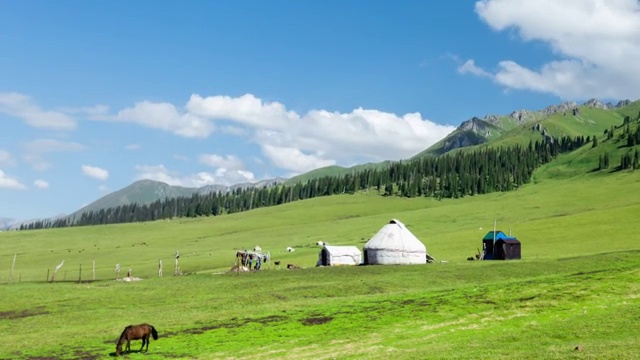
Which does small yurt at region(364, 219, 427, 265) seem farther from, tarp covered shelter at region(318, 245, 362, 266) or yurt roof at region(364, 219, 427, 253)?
tarp covered shelter at region(318, 245, 362, 266)

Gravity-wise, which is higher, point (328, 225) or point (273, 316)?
point (328, 225)

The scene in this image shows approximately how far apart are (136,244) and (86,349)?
10986 cm

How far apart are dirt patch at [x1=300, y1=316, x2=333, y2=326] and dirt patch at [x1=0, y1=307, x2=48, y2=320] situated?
1994 centimetres

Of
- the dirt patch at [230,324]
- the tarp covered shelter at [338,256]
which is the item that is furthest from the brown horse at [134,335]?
the tarp covered shelter at [338,256]

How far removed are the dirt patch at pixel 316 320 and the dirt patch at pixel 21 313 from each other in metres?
19.9

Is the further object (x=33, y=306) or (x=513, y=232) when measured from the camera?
(x=513, y=232)

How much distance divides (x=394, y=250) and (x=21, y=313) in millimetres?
38795

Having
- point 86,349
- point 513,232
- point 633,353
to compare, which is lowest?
point 86,349

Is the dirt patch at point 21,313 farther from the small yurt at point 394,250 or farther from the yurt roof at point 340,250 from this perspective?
the yurt roof at point 340,250

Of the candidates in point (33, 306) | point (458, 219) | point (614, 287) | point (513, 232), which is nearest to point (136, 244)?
point (458, 219)

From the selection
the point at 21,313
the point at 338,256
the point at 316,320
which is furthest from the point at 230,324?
the point at 338,256

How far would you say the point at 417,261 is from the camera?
216 feet

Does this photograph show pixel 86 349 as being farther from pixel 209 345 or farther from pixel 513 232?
pixel 513 232

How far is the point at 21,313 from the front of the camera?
40.5 m
